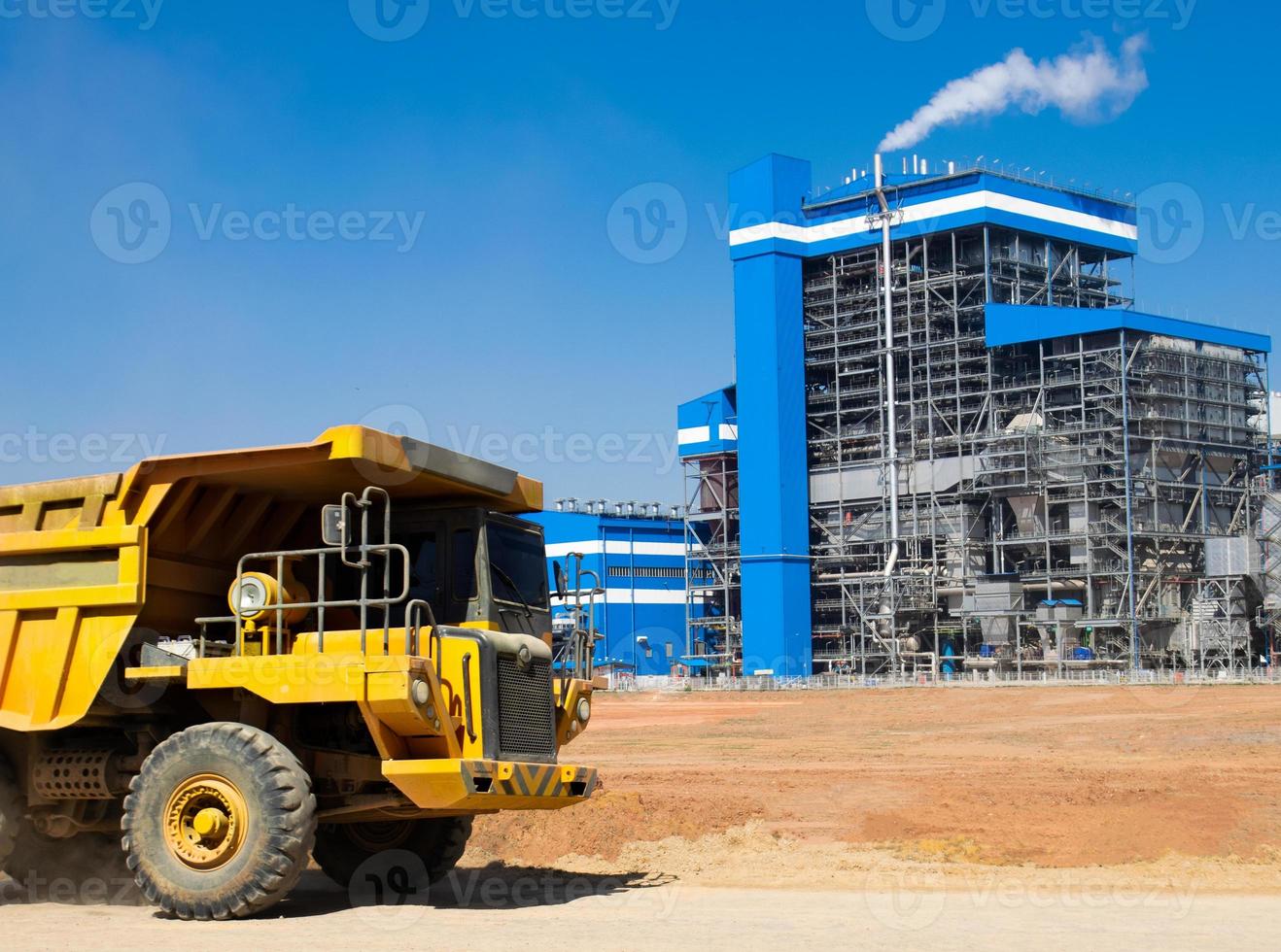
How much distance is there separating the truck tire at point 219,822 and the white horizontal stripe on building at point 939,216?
64551 millimetres

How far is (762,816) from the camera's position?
1898cm

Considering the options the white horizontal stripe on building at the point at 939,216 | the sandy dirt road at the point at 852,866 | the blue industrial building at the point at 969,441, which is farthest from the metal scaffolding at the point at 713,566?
the sandy dirt road at the point at 852,866

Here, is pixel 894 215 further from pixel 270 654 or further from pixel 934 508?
pixel 270 654

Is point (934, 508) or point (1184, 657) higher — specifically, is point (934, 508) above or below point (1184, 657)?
above

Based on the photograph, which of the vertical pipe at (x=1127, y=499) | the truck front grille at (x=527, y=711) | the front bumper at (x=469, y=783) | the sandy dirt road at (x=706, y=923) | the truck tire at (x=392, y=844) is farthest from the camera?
the vertical pipe at (x=1127, y=499)

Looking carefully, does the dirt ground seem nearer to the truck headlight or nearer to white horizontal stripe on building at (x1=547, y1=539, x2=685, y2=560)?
the truck headlight

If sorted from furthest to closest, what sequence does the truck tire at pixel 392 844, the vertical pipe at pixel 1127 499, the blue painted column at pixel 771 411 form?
1. the blue painted column at pixel 771 411
2. the vertical pipe at pixel 1127 499
3. the truck tire at pixel 392 844

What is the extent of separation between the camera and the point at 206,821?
11336 mm

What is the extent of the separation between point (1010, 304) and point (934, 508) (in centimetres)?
1053

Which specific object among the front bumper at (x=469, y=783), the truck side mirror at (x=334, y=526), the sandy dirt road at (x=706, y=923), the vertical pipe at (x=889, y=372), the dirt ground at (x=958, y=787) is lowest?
the dirt ground at (x=958, y=787)

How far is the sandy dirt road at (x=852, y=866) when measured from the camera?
1070cm

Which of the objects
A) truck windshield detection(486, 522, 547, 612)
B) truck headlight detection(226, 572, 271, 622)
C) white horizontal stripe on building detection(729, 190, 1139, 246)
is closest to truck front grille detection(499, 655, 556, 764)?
truck windshield detection(486, 522, 547, 612)

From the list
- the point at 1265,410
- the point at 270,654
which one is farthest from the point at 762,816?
the point at 1265,410

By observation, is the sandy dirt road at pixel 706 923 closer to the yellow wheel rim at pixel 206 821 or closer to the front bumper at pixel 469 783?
the yellow wheel rim at pixel 206 821
